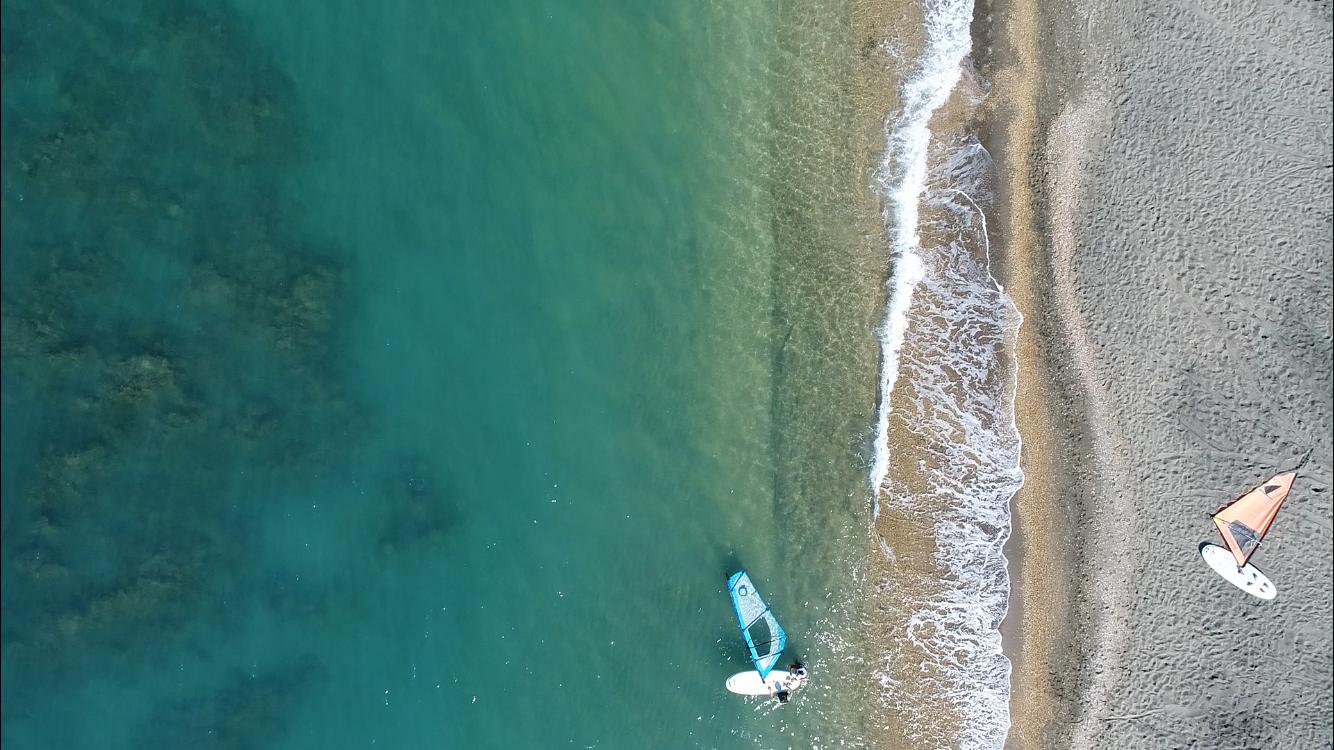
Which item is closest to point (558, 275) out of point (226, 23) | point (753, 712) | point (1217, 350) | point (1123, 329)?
point (226, 23)

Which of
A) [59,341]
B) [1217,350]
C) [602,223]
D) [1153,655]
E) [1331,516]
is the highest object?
[602,223]

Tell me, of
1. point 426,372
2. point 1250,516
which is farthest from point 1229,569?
point 426,372

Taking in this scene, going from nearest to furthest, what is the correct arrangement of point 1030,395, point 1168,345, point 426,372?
point 1168,345 < point 1030,395 < point 426,372

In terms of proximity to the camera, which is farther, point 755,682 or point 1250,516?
point 755,682

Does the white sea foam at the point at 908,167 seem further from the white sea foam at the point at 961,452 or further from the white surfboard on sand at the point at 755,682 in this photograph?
the white surfboard on sand at the point at 755,682

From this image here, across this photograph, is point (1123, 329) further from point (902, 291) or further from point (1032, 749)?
point (1032, 749)

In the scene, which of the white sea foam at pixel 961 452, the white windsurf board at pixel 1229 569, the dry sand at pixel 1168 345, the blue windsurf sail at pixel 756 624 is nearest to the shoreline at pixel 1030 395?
the dry sand at pixel 1168 345

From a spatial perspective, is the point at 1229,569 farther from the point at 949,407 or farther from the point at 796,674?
the point at 796,674

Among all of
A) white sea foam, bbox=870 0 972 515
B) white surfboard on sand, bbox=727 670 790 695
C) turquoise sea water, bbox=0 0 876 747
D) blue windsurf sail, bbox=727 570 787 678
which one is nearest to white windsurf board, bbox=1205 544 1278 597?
white sea foam, bbox=870 0 972 515
